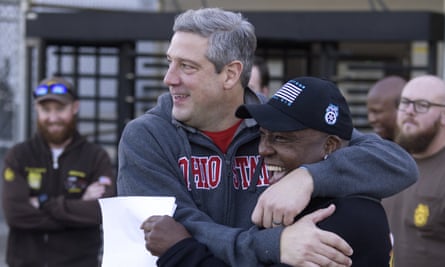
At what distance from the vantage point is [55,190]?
5660 mm

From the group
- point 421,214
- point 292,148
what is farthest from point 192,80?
point 421,214

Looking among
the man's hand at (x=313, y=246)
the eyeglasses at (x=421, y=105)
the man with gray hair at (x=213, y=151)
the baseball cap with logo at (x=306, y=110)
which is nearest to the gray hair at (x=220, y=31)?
the man with gray hair at (x=213, y=151)

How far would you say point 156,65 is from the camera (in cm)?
962

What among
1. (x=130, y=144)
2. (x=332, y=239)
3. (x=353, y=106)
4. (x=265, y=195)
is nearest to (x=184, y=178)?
(x=130, y=144)

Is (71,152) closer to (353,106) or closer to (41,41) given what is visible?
(41,41)

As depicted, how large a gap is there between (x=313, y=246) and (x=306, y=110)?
1.42 ft

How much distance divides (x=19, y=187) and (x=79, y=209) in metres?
0.46

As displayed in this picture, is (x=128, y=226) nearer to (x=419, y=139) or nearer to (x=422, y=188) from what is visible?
(x=422, y=188)

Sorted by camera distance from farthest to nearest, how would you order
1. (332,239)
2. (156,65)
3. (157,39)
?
(156,65), (157,39), (332,239)

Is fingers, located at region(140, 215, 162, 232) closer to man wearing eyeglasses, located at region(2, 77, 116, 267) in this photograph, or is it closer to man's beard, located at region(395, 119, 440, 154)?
man's beard, located at region(395, 119, 440, 154)

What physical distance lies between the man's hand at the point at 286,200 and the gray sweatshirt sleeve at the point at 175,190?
0.14 ft

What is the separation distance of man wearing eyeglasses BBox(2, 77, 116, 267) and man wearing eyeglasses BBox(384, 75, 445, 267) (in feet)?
6.68

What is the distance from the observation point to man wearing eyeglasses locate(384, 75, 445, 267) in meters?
4.51

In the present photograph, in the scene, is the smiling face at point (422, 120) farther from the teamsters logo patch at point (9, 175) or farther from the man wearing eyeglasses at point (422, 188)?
the teamsters logo patch at point (9, 175)
